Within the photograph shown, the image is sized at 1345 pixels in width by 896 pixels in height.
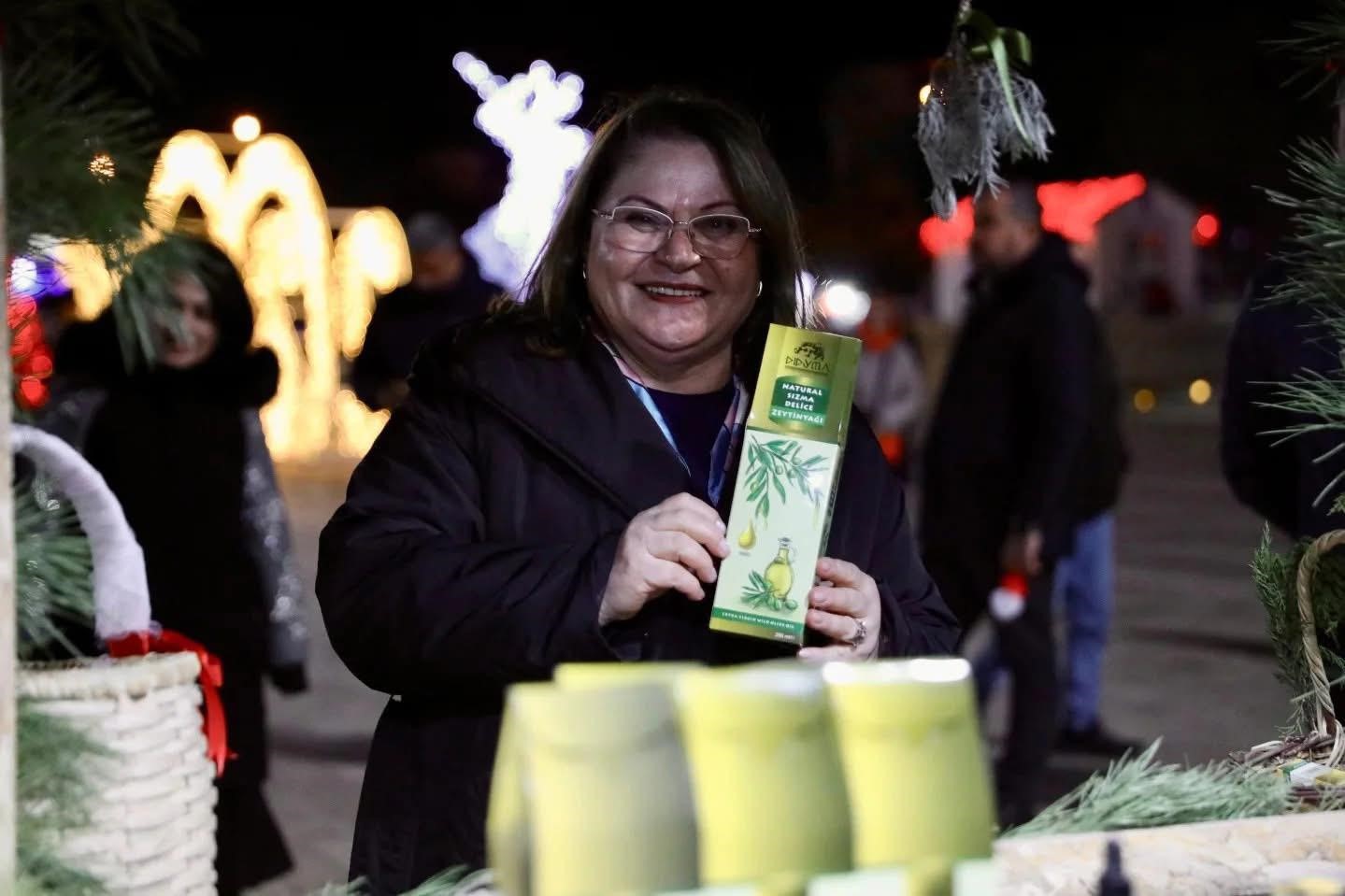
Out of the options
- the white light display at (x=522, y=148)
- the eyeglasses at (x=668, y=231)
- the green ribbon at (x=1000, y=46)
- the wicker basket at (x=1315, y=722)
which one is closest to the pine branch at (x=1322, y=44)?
the green ribbon at (x=1000, y=46)

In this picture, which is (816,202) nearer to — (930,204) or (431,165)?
(930,204)

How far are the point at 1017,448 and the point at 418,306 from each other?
2601mm

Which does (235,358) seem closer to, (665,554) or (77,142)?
(665,554)

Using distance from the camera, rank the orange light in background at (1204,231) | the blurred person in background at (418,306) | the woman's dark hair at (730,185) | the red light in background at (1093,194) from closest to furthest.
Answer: the woman's dark hair at (730,185)
the blurred person in background at (418,306)
the red light in background at (1093,194)
the orange light in background at (1204,231)

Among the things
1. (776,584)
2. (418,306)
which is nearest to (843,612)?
(776,584)

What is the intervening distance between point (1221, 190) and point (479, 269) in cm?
2224

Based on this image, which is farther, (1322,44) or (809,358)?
(1322,44)

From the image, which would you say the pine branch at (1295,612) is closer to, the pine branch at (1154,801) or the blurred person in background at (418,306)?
the pine branch at (1154,801)

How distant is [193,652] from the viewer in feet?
6.06

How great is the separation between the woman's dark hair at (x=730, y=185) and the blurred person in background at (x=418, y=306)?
14.4ft

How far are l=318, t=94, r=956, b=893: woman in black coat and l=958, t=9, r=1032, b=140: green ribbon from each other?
323 mm

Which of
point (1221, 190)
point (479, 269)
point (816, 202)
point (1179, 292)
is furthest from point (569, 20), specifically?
point (1179, 292)

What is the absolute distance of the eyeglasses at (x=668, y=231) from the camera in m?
2.24

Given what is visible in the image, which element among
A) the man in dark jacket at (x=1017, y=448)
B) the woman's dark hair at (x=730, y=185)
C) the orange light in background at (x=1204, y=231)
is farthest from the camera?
the orange light in background at (x=1204, y=231)
